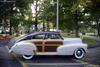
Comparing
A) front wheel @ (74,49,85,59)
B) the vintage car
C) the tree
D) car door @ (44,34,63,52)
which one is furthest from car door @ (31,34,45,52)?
the tree

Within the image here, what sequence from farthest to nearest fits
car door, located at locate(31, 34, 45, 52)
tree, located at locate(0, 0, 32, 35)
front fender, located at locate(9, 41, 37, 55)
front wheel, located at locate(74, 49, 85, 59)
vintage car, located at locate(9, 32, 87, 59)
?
tree, located at locate(0, 0, 32, 35), front wheel, located at locate(74, 49, 85, 59), car door, located at locate(31, 34, 45, 52), vintage car, located at locate(9, 32, 87, 59), front fender, located at locate(9, 41, 37, 55)

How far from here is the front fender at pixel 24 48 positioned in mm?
18047

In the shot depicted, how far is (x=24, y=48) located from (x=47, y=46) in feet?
4.13

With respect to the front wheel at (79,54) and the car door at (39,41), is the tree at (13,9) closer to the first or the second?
the car door at (39,41)

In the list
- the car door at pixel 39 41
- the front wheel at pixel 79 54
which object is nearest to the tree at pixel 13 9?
the car door at pixel 39 41

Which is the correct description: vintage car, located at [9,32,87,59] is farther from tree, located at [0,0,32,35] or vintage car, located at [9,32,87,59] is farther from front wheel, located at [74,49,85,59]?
tree, located at [0,0,32,35]

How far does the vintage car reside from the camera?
18188 millimetres

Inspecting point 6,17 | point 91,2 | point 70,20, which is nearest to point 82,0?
point 91,2

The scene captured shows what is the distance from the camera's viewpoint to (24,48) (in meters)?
18.0

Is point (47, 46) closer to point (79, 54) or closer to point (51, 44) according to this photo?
point (51, 44)

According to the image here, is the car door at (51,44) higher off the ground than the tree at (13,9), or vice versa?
the tree at (13,9)

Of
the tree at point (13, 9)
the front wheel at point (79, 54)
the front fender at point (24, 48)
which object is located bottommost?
the front wheel at point (79, 54)

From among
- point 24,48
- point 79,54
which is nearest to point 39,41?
point 24,48

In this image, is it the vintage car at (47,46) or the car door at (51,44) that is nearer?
the vintage car at (47,46)
